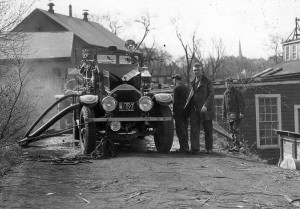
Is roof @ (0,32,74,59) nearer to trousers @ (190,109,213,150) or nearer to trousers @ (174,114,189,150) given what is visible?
trousers @ (174,114,189,150)

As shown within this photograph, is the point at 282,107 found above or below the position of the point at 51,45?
below

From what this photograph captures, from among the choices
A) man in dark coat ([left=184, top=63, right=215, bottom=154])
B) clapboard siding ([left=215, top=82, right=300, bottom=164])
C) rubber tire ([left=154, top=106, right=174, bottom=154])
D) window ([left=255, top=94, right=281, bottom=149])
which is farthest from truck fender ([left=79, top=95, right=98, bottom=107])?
window ([left=255, top=94, right=281, bottom=149])

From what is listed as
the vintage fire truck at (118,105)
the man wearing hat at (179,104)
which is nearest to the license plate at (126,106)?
the vintage fire truck at (118,105)

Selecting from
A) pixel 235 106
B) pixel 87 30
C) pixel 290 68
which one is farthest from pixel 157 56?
pixel 235 106

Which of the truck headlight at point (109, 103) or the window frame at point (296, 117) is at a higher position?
the truck headlight at point (109, 103)

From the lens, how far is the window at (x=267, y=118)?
70.2 feet

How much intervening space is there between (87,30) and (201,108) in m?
39.9

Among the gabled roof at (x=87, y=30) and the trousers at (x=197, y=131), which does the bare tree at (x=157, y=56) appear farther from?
the trousers at (x=197, y=131)

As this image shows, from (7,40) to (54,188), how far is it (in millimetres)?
8800

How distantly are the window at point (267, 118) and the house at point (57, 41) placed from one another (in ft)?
46.7

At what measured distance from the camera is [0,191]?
6160 mm

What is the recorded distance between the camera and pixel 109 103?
987 centimetres

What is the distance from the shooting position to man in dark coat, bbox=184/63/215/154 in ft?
33.7

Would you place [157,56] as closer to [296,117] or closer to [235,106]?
[296,117]
